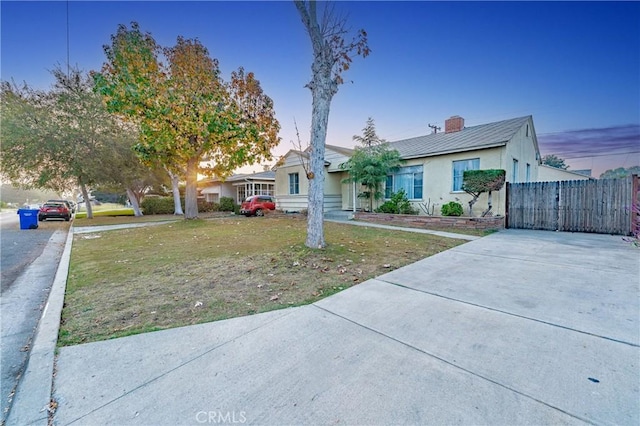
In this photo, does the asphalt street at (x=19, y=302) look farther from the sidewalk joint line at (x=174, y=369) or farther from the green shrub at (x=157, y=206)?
the green shrub at (x=157, y=206)

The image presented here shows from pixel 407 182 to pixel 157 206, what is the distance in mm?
22662

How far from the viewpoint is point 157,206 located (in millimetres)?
25234

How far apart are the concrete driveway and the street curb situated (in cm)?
9

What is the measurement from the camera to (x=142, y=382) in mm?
2154

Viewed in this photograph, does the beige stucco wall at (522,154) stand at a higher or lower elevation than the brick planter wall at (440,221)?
higher

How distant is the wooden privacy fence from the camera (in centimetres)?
917

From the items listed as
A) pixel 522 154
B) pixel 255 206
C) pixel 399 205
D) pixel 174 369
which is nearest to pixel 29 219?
pixel 255 206

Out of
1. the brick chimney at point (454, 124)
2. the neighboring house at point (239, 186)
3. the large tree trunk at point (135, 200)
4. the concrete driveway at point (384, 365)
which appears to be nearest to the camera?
the concrete driveway at point (384, 365)

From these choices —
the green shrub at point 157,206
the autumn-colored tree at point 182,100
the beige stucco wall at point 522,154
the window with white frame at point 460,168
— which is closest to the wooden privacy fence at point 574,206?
the beige stucco wall at point 522,154

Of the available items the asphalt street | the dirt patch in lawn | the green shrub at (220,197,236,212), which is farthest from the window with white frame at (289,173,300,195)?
the asphalt street

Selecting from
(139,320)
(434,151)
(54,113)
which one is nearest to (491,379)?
(139,320)

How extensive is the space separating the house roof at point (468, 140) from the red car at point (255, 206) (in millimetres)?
10251

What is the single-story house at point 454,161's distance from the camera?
39.2 feet

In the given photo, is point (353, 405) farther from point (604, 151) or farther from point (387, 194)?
point (604, 151)
